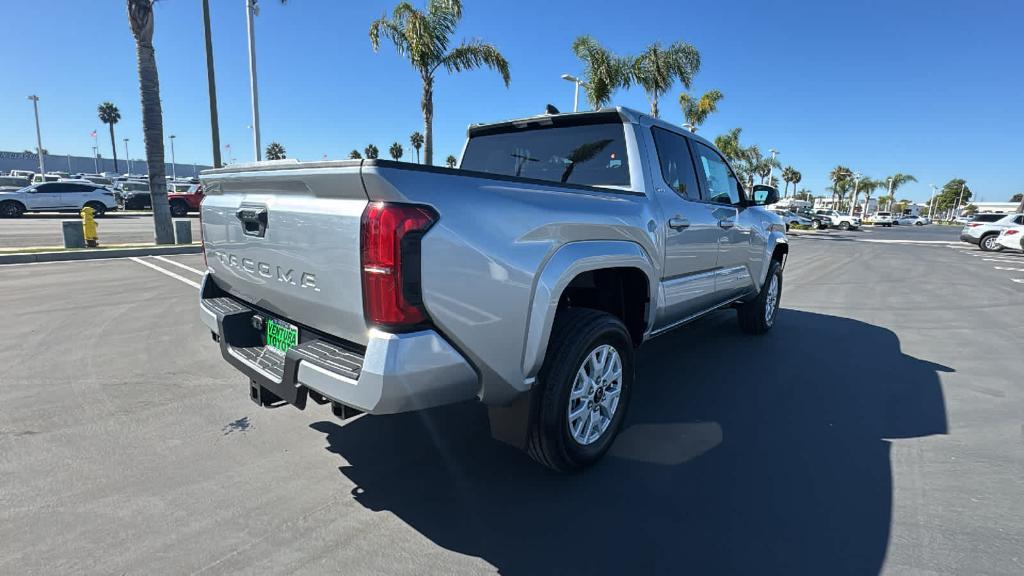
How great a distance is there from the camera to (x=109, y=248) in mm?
11328

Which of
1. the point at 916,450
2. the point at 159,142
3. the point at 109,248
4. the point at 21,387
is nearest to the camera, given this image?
the point at 916,450

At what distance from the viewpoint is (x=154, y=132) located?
484 inches

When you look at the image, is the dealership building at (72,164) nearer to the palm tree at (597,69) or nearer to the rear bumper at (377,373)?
the palm tree at (597,69)

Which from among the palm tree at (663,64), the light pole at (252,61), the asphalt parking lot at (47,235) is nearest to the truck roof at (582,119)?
the asphalt parking lot at (47,235)

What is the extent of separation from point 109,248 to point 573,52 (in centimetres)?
1666

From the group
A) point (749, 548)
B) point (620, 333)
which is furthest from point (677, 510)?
point (620, 333)

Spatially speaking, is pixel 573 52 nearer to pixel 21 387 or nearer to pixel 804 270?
pixel 804 270

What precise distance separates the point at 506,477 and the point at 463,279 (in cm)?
128

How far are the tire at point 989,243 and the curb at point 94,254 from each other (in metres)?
26.8

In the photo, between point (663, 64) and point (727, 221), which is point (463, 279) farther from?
point (663, 64)

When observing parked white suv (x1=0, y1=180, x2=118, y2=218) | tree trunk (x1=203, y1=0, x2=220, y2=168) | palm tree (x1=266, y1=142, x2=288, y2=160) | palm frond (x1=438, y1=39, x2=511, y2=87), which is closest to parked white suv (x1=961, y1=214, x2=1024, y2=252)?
palm frond (x1=438, y1=39, x2=511, y2=87)

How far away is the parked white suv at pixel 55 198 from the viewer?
20875 millimetres

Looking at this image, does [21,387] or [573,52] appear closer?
[21,387]

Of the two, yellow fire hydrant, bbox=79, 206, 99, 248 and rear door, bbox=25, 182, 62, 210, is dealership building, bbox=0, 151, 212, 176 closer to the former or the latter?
rear door, bbox=25, 182, 62, 210
